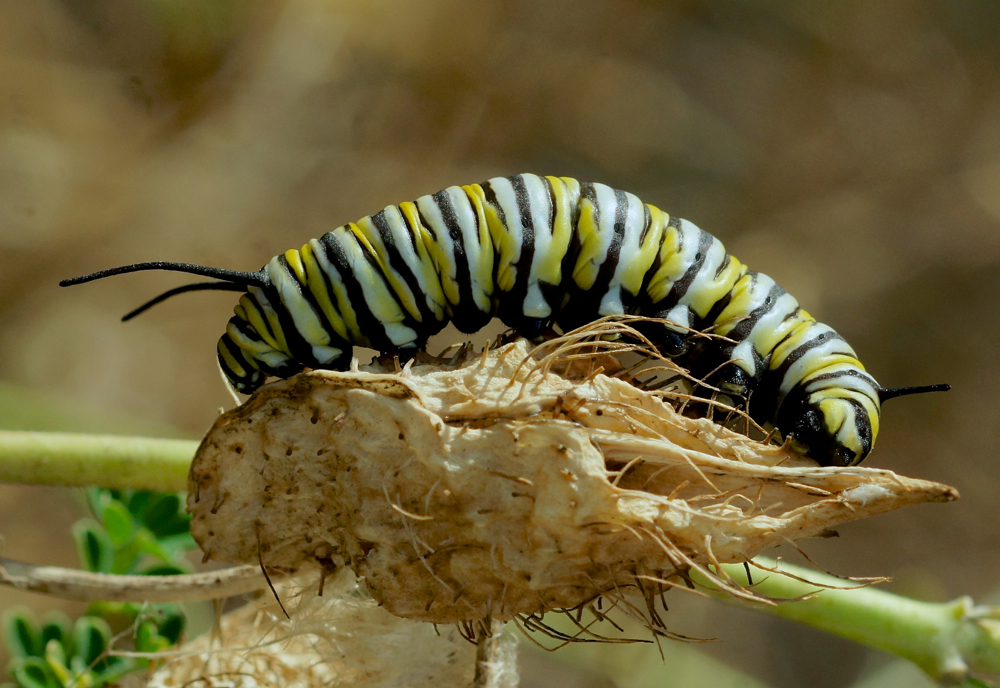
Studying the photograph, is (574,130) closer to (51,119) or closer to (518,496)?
(51,119)

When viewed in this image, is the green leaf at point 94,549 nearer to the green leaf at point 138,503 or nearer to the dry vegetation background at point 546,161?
the green leaf at point 138,503

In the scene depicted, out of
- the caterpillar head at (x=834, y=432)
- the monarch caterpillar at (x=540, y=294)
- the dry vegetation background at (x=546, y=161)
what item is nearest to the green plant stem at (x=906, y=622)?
the caterpillar head at (x=834, y=432)

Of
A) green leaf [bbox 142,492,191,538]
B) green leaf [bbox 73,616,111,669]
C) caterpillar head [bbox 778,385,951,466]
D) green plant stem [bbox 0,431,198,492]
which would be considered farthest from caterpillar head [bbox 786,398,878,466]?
green leaf [bbox 73,616,111,669]

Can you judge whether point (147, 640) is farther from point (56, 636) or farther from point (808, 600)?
point (808, 600)

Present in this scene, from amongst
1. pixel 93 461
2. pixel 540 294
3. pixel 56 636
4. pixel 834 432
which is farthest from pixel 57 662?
pixel 834 432

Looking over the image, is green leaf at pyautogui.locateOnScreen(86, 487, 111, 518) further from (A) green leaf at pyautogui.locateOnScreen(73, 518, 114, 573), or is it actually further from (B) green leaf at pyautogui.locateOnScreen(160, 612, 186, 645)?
(B) green leaf at pyautogui.locateOnScreen(160, 612, 186, 645)

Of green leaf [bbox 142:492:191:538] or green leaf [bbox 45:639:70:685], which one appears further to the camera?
green leaf [bbox 142:492:191:538]

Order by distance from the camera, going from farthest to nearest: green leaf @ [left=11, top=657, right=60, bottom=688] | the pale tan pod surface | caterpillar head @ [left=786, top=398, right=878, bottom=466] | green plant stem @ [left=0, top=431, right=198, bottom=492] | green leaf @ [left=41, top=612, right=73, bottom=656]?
1. green leaf @ [left=41, top=612, right=73, bottom=656]
2. green leaf @ [left=11, top=657, right=60, bottom=688]
3. green plant stem @ [left=0, top=431, right=198, bottom=492]
4. caterpillar head @ [left=786, top=398, right=878, bottom=466]
5. the pale tan pod surface

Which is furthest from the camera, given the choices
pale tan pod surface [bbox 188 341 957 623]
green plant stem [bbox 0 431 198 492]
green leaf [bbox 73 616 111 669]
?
green leaf [bbox 73 616 111 669]
